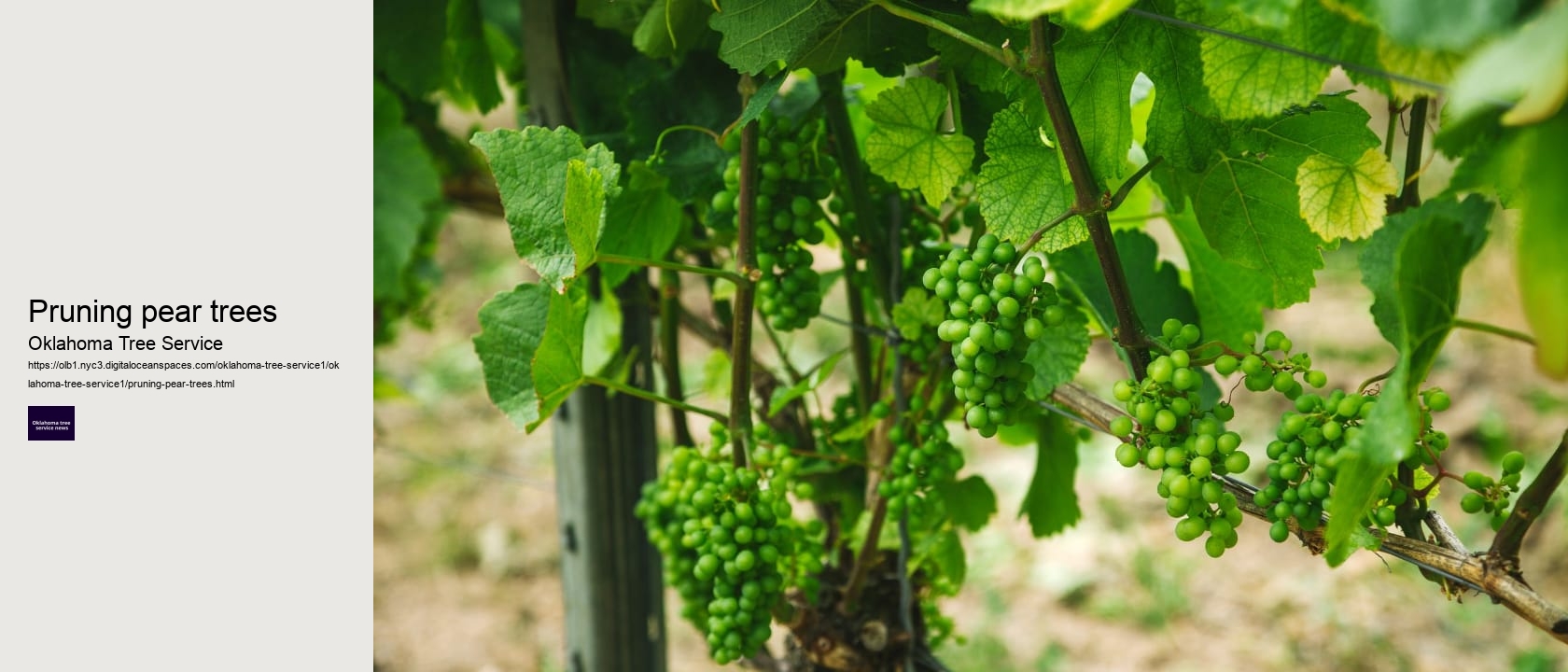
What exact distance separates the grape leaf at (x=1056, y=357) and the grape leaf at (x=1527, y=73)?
0.27 meters

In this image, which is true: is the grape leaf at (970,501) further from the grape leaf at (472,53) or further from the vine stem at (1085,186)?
the grape leaf at (472,53)

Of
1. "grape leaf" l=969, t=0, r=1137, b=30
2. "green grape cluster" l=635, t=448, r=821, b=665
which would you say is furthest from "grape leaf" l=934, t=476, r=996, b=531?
"grape leaf" l=969, t=0, r=1137, b=30

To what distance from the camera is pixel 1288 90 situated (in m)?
0.43

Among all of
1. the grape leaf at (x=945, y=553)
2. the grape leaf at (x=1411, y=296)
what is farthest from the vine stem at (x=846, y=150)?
the grape leaf at (x=1411, y=296)

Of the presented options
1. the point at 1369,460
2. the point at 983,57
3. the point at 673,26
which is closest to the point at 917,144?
the point at 983,57

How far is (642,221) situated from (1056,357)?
29 centimetres

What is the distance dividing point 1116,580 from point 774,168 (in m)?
1.86

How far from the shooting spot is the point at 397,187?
103cm

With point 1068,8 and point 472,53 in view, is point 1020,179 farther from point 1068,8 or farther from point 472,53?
point 472,53

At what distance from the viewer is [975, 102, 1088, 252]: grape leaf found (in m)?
0.51
